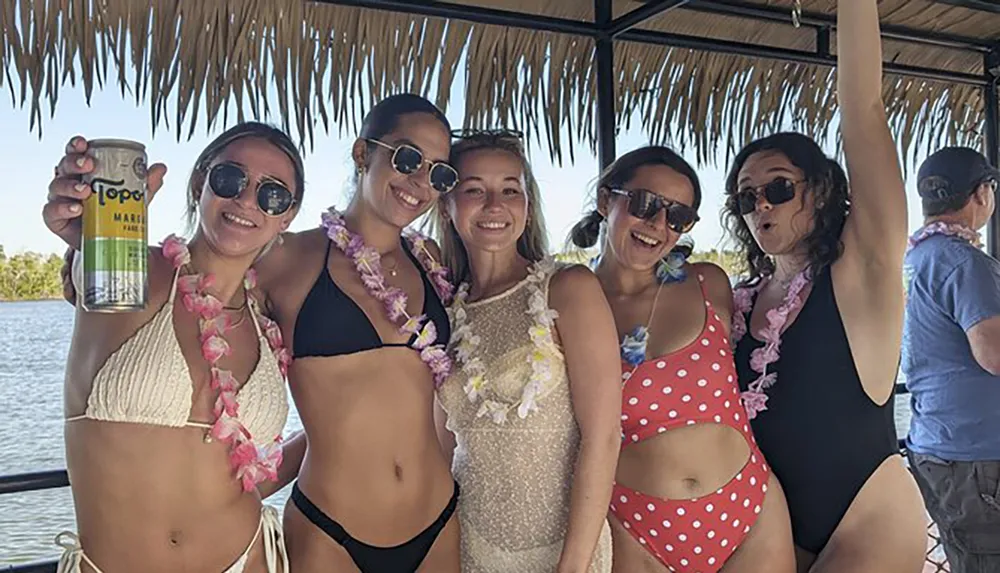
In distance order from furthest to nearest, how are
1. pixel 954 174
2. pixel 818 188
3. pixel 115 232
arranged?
pixel 954 174 → pixel 818 188 → pixel 115 232

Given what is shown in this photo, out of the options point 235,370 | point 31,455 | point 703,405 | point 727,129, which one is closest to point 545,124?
point 727,129

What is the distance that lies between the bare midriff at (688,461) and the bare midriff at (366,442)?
1.67 feet

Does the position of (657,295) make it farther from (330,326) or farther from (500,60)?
(500,60)

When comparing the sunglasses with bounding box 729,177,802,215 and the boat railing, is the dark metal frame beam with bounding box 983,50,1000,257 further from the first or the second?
the boat railing

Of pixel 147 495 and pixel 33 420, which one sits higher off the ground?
pixel 147 495

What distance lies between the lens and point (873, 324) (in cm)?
187

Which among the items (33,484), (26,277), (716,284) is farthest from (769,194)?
(26,277)

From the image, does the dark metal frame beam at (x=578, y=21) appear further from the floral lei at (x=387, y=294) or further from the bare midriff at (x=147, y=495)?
the bare midriff at (x=147, y=495)

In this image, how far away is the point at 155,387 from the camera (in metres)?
1.54

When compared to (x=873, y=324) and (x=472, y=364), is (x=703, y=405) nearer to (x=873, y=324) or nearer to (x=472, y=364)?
(x=873, y=324)

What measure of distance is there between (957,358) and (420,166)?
1.71 meters

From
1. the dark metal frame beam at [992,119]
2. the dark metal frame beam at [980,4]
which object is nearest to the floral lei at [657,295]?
the dark metal frame beam at [980,4]

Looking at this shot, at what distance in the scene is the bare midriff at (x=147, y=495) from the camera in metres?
1.53

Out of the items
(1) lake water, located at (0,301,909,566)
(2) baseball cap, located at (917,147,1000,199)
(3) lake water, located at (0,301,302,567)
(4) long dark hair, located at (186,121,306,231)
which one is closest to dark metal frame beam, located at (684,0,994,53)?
(2) baseball cap, located at (917,147,1000,199)
